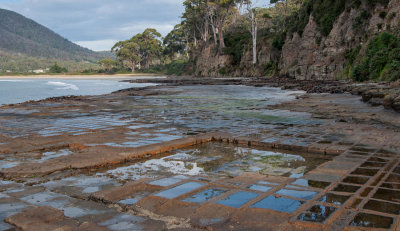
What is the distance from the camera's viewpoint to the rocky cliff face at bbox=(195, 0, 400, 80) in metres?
27.7

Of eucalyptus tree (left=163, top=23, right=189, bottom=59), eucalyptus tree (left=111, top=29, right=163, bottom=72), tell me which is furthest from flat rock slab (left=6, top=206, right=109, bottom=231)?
eucalyptus tree (left=111, top=29, right=163, bottom=72)

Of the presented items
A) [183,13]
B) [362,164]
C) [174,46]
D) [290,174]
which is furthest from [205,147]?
[174,46]

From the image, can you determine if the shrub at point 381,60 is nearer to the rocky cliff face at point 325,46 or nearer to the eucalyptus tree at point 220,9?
the rocky cliff face at point 325,46

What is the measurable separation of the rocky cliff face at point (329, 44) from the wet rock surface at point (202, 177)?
2172 centimetres

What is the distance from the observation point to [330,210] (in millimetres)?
3428

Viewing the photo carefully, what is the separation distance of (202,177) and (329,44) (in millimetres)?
32218

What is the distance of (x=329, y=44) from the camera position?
1329 inches

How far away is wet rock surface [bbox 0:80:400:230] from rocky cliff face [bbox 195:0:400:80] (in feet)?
70.4

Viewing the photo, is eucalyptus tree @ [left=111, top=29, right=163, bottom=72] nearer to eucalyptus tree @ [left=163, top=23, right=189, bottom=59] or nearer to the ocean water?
eucalyptus tree @ [left=163, top=23, right=189, bottom=59]

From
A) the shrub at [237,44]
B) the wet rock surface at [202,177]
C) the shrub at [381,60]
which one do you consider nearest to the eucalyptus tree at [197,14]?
the shrub at [237,44]

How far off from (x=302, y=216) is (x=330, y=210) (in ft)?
1.08

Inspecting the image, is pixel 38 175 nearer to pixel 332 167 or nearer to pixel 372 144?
pixel 332 167

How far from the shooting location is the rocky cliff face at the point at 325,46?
27719 millimetres

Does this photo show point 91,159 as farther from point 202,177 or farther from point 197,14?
point 197,14
